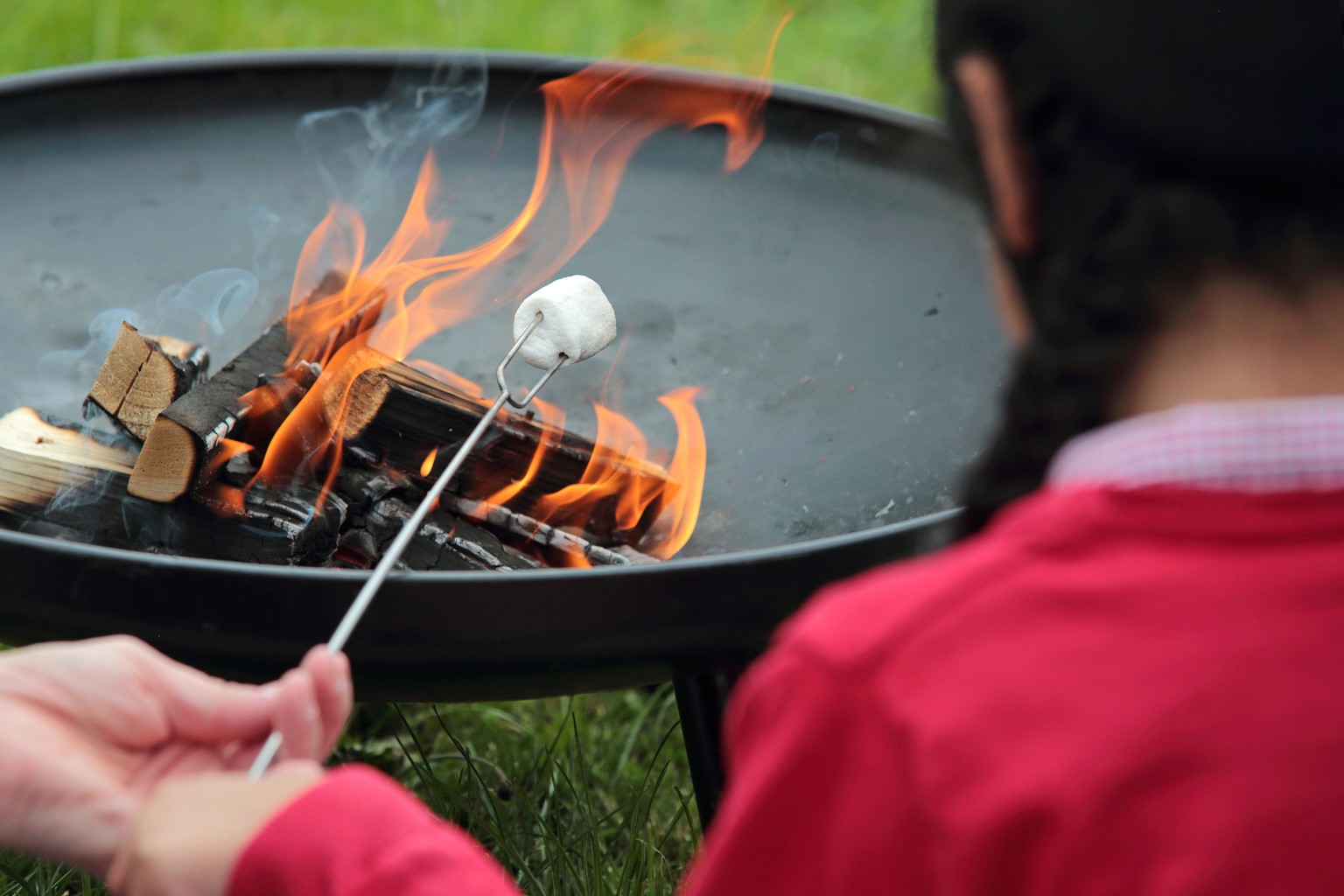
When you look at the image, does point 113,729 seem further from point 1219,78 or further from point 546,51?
point 546,51

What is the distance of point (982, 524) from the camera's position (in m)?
0.90

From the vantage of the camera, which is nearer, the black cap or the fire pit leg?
the black cap

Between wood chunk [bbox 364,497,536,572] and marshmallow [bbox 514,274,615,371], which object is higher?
marshmallow [bbox 514,274,615,371]

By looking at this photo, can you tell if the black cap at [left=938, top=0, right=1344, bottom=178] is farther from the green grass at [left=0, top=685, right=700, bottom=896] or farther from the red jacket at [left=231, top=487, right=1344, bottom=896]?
the green grass at [left=0, top=685, right=700, bottom=896]

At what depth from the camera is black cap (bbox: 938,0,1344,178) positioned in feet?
1.98

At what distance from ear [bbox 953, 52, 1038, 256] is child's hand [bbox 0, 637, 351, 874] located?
1.65ft

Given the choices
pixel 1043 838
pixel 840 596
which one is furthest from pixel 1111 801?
pixel 840 596

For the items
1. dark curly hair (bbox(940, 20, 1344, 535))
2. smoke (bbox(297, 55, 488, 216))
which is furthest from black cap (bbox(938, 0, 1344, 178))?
smoke (bbox(297, 55, 488, 216))

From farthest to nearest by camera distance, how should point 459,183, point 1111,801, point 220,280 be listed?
point 459,183
point 220,280
point 1111,801

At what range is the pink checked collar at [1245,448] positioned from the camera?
0.60m

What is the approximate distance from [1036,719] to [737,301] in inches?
53.8

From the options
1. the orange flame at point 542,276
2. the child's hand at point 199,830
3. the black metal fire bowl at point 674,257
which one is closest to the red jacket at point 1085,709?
the child's hand at point 199,830

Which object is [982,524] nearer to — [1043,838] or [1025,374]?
[1025,374]

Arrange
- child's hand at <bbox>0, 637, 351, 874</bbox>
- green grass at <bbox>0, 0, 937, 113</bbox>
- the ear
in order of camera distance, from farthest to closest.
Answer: green grass at <bbox>0, 0, 937, 113</bbox>, child's hand at <bbox>0, 637, 351, 874</bbox>, the ear
